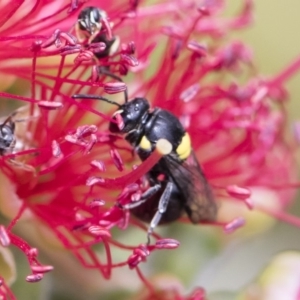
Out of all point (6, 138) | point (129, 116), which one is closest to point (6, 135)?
point (6, 138)

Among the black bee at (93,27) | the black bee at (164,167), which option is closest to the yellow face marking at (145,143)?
the black bee at (164,167)

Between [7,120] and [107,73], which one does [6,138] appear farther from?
[107,73]

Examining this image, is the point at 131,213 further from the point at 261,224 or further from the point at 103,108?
the point at 261,224

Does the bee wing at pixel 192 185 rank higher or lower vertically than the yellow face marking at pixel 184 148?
lower

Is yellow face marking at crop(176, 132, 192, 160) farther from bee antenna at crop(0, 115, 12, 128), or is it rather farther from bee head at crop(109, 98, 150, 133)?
bee antenna at crop(0, 115, 12, 128)

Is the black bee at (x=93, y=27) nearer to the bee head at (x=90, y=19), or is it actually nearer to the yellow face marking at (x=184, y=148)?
the bee head at (x=90, y=19)

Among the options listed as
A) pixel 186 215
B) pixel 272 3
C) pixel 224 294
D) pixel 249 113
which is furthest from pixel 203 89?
pixel 272 3

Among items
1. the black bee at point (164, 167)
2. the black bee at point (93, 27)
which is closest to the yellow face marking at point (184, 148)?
the black bee at point (164, 167)

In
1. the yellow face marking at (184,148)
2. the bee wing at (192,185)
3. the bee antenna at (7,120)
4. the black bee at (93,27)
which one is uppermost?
the black bee at (93,27)

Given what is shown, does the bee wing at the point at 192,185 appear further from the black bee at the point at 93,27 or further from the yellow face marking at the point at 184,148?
the black bee at the point at 93,27

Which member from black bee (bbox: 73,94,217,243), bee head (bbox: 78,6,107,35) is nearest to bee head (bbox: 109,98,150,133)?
black bee (bbox: 73,94,217,243)
